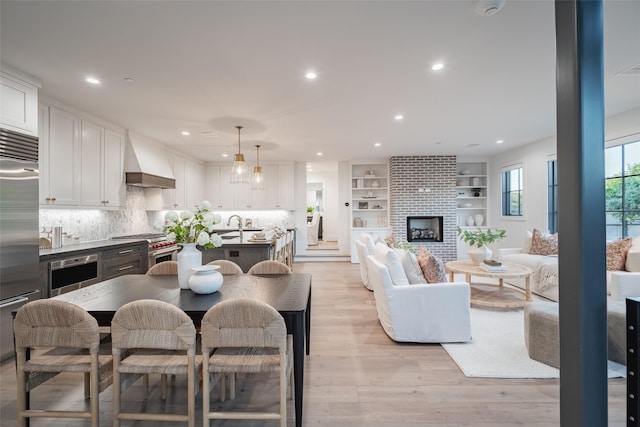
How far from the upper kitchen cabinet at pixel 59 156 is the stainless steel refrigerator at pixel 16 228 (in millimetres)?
567

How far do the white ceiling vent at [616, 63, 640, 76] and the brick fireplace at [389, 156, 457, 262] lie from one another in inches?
167

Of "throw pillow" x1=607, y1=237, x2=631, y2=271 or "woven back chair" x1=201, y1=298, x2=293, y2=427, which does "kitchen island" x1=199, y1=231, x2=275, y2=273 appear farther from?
"throw pillow" x1=607, y1=237, x2=631, y2=271

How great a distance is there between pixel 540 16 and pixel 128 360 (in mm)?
3429

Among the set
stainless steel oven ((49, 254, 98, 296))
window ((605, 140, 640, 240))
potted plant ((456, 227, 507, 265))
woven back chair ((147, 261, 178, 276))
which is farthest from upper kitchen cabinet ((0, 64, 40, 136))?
window ((605, 140, 640, 240))

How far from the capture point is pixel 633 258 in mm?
3574

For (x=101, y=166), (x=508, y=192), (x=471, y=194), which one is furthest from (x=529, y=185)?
(x=101, y=166)

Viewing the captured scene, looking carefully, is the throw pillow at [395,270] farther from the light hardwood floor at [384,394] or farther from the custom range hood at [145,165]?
the custom range hood at [145,165]

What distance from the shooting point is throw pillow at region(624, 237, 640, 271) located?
11.6 ft

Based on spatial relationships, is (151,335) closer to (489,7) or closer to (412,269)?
(412,269)

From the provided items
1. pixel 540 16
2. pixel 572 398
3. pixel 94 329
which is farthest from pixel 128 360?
pixel 540 16

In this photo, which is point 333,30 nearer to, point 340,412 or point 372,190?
point 340,412

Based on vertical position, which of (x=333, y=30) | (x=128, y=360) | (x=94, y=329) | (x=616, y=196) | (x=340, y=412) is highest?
(x=333, y=30)

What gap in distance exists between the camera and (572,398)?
1.19m

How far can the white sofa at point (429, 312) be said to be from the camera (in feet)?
9.50
